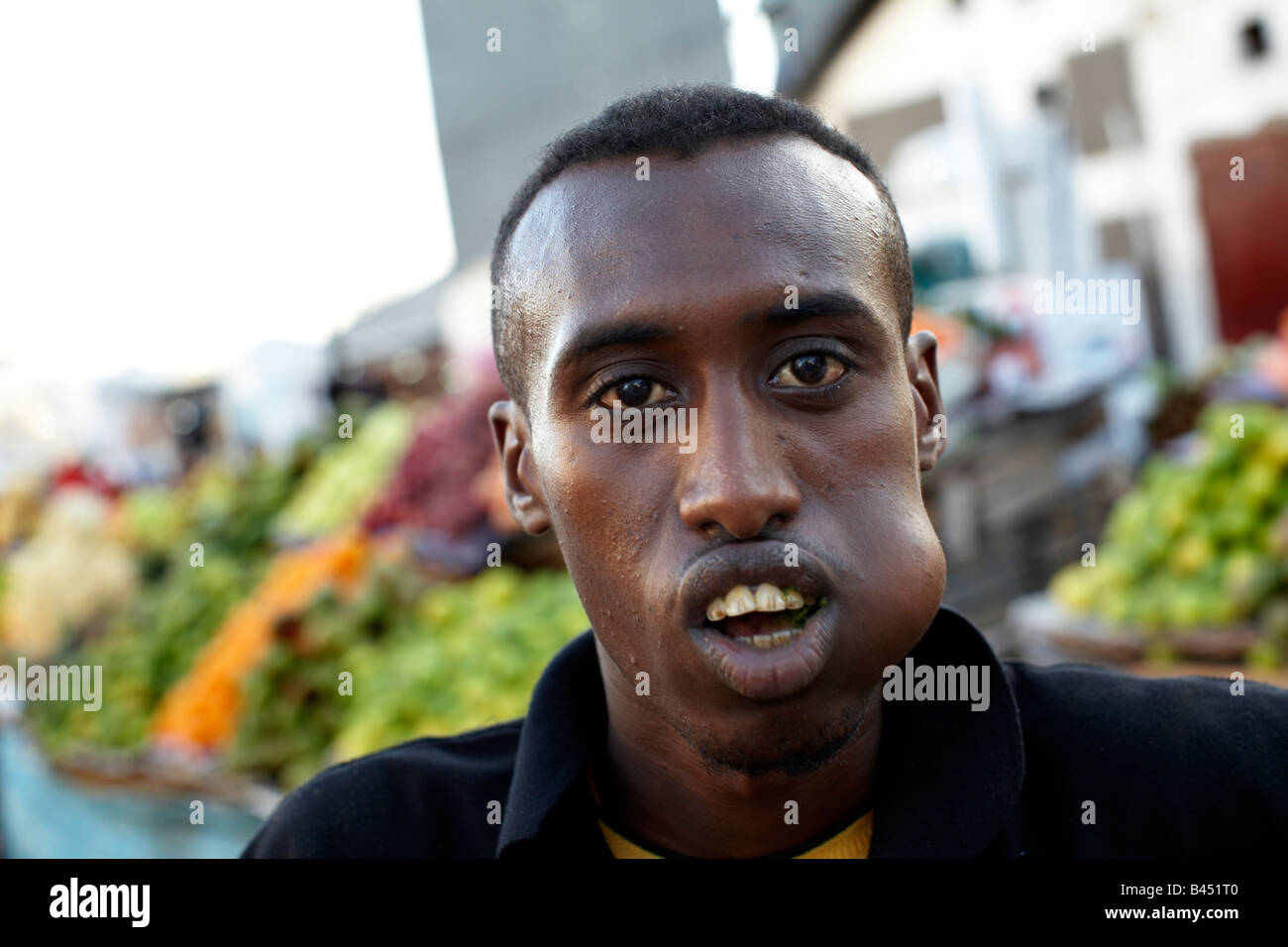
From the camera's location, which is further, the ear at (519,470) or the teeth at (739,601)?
the ear at (519,470)

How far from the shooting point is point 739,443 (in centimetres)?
132

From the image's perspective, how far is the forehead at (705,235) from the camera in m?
1.36

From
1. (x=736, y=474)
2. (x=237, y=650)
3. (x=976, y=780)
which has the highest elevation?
(x=736, y=474)

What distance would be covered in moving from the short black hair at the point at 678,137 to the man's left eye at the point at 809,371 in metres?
0.21

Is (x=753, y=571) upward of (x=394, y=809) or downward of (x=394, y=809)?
upward

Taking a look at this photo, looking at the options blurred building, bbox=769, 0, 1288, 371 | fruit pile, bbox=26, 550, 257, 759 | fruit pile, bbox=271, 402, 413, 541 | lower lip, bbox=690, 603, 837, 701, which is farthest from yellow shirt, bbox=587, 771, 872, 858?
blurred building, bbox=769, 0, 1288, 371

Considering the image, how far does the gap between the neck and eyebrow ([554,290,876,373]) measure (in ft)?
1.83

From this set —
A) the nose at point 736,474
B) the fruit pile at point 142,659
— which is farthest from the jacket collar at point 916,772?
the fruit pile at point 142,659

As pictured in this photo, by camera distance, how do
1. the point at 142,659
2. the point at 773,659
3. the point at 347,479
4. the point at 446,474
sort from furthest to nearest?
1. the point at 347,479
2. the point at 142,659
3. the point at 446,474
4. the point at 773,659

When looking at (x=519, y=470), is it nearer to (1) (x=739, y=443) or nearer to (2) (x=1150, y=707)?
(1) (x=739, y=443)

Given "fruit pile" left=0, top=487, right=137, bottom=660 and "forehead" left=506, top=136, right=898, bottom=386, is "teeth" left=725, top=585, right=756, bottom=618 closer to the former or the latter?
"forehead" left=506, top=136, right=898, bottom=386

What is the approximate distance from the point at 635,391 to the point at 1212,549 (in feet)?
11.7

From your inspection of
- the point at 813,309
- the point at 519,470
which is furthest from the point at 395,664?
the point at 813,309

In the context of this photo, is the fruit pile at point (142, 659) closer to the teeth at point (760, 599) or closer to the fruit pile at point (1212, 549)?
the fruit pile at point (1212, 549)
